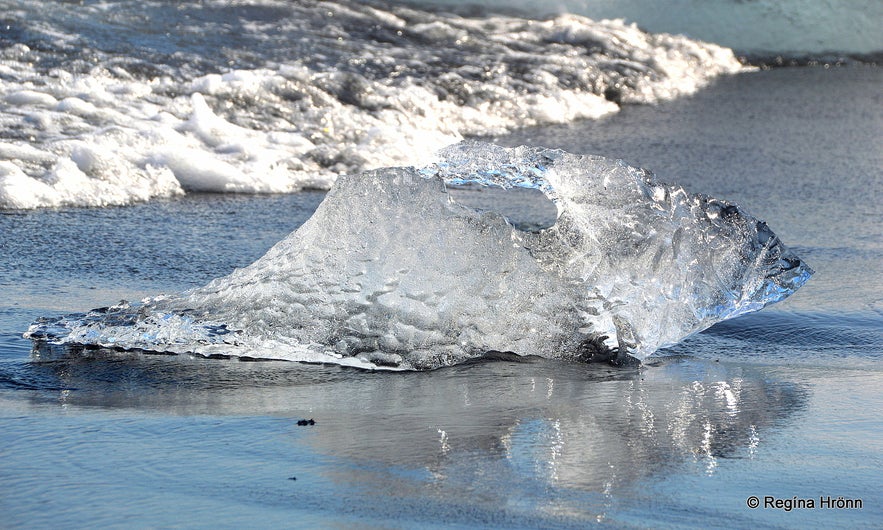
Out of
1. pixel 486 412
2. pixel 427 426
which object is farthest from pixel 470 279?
pixel 427 426

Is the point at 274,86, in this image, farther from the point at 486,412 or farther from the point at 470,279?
the point at 486,412

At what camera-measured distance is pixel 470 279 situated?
2.97 metres

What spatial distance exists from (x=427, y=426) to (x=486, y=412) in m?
0.18

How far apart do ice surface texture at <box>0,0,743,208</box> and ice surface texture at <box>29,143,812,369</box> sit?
80.3 inches

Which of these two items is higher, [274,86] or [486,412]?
[274,86]

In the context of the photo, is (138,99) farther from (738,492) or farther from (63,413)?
(738,492)

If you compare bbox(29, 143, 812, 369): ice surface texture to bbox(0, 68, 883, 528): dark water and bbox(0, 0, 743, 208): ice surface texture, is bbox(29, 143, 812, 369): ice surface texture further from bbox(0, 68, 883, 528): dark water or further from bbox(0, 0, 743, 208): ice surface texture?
bbox(0, 0, 743, 208): ice surface texture

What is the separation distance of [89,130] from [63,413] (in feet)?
11.8

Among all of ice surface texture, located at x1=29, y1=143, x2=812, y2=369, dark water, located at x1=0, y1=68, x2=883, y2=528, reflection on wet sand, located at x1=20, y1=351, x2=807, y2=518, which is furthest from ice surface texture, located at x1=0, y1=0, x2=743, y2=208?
reflection on wet sand, located at x1=20, y1=351, x2=807, y2=518

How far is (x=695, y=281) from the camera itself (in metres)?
3.05

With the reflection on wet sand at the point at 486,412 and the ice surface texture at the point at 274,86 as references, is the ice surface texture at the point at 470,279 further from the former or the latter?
the ice surface texture at the point at 274,86

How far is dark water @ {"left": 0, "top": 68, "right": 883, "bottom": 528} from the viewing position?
192cm

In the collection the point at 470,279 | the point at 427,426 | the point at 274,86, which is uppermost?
the point at 274,86

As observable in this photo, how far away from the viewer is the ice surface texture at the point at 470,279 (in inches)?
115
